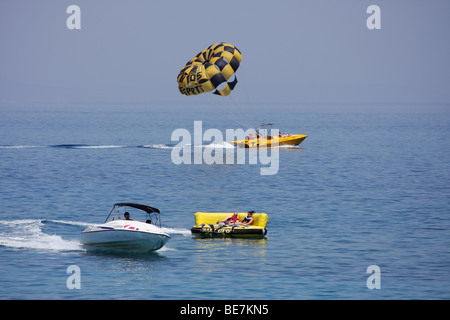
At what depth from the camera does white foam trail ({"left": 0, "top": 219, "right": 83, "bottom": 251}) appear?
3397cm

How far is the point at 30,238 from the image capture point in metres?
35.9

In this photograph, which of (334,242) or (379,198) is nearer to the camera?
(334,242)

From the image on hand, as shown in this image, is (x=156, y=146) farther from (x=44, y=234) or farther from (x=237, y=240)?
(x=237, y=240)

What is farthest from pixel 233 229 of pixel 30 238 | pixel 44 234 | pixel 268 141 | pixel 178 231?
pixel 268 141

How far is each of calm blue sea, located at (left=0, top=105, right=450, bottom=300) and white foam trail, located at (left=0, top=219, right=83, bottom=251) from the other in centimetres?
10

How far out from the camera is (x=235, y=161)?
8025 centimetres

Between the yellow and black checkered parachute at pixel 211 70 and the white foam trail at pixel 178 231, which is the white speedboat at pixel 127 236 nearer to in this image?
the white foam trail at pixel 178 231

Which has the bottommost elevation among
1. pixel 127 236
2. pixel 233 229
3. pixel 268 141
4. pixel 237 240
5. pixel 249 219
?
pixel 237 240

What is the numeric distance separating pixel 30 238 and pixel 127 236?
6.54m

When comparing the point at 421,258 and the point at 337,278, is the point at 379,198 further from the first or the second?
the point at 337,278

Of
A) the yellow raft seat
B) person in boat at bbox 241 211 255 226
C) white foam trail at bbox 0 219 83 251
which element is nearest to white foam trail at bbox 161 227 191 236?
the yellow raft seat

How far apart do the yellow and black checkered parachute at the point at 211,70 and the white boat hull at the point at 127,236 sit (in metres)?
28.7

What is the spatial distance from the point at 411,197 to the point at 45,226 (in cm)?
2793
